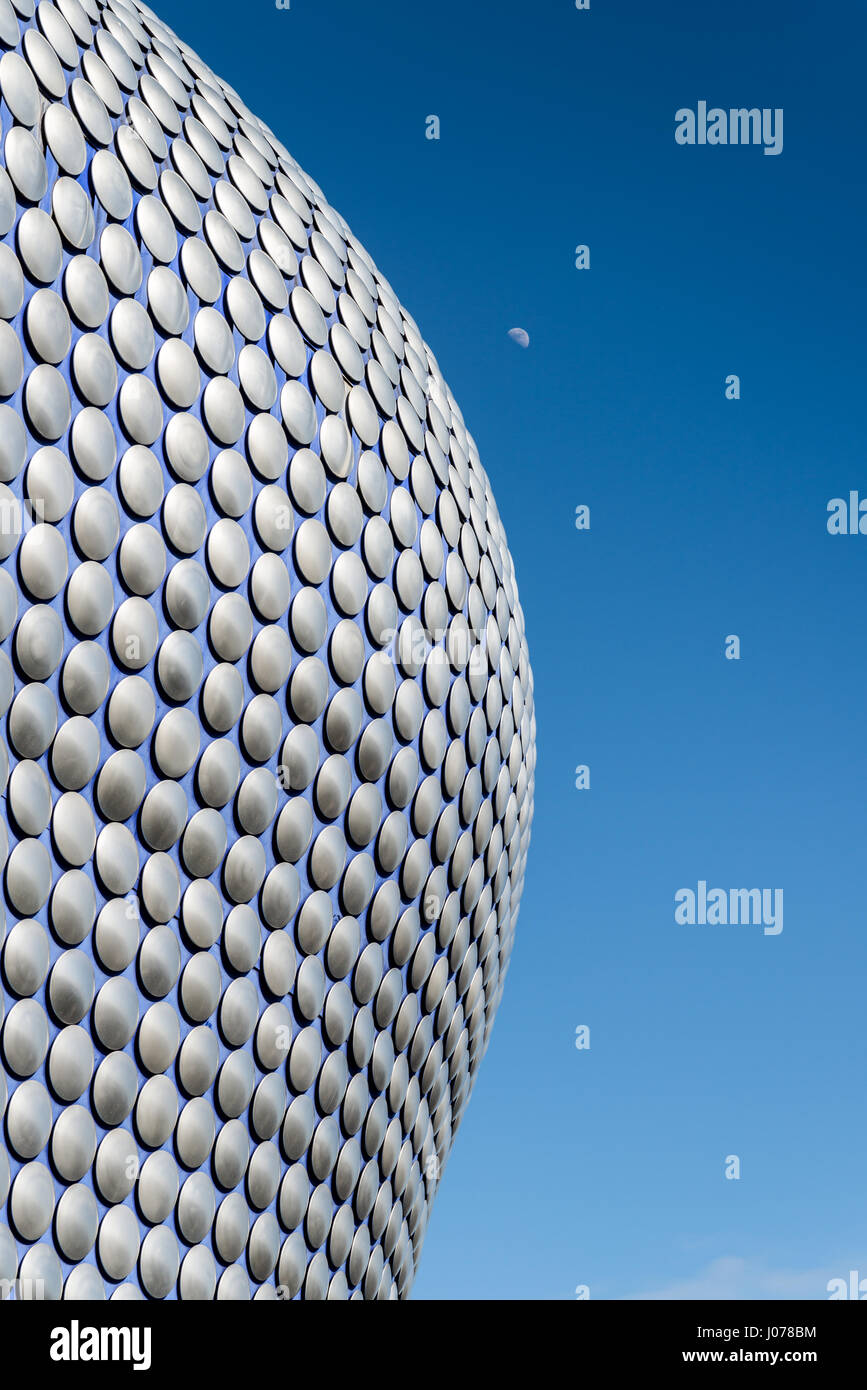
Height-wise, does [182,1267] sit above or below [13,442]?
below

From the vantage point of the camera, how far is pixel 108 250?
54.9 feet

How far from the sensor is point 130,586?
1603 centimetres

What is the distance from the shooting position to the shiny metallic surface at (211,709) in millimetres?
14867

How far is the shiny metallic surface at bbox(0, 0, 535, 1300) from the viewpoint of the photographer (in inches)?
585

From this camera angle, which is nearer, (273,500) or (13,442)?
(13,442)

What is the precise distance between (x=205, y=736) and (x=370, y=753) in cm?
456

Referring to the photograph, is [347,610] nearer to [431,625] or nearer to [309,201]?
[431,625]

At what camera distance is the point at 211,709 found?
17641 mm
